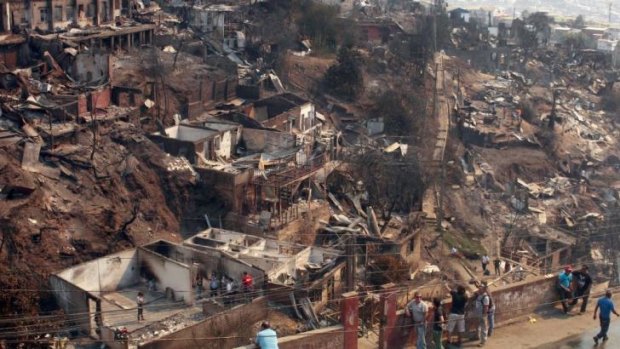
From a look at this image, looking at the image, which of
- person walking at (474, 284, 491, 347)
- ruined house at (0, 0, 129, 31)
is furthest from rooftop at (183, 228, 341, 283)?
ruined house at (0, 0, 129, 31)

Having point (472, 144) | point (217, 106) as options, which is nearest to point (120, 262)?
point (217, 106)

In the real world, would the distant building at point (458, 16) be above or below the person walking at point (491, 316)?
below

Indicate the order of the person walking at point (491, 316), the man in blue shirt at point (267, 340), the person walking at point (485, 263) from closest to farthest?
the man in blue shirt at point (267, 340), the person walking at point (491, 316), the person walking at point (485, 263)

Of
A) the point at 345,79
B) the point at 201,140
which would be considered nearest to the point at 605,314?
the point at 201,140

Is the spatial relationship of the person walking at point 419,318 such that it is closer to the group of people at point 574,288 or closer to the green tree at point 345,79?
the group of people at point 574,288

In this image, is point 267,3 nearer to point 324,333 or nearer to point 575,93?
point 575,93

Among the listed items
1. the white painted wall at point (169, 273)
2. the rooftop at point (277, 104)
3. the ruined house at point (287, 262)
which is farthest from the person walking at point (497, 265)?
the rooftop at point (277, 104)
